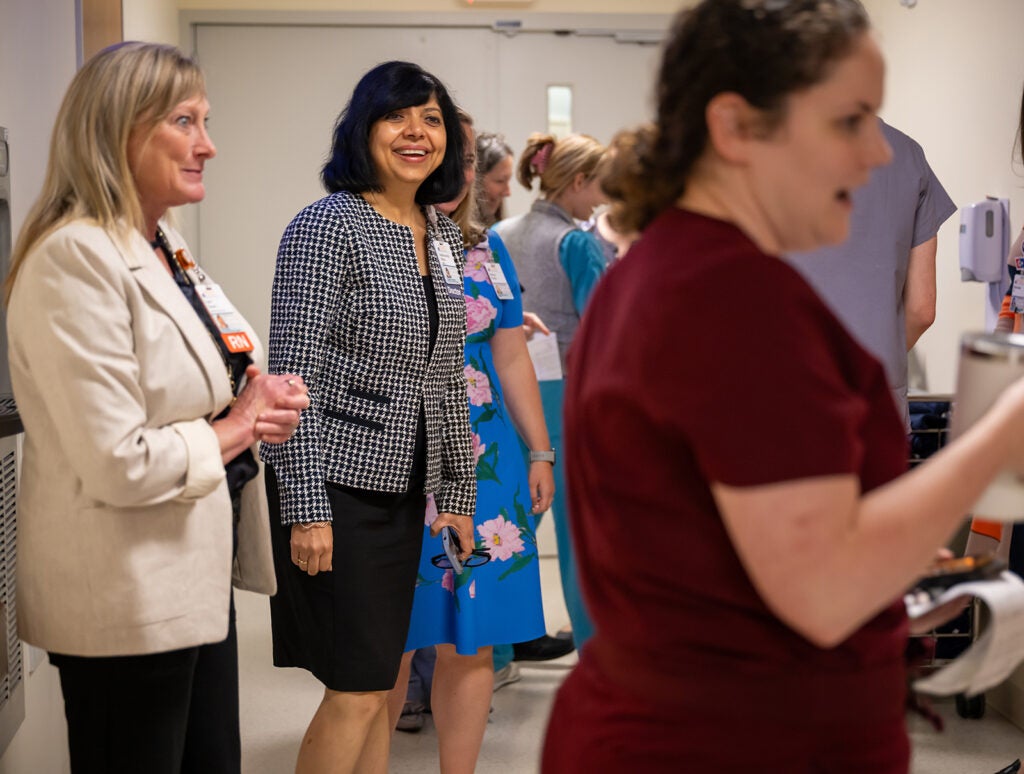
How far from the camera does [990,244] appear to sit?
3922 mm

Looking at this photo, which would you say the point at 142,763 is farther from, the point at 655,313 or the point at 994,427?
the point at 994,427

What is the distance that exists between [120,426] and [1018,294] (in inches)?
91.9

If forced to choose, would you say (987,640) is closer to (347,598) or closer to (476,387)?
(347,598)

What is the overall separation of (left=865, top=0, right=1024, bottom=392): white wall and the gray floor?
1.42 meters

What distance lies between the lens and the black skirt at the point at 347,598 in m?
2.30

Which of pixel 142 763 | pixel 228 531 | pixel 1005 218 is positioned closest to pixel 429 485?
pixel 228 531

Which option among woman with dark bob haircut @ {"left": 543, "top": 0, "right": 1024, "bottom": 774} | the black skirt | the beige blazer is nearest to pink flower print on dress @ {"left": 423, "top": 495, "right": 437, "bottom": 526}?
the black skirt

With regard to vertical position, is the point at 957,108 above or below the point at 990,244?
above

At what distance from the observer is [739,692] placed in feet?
3.43

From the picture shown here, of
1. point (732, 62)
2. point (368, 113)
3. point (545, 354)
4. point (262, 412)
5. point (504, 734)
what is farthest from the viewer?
point (545, 354)

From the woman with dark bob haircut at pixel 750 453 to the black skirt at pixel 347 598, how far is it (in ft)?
3.98

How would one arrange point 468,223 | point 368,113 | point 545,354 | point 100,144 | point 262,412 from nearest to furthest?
1. point 100,144
2. point 262,412
3. point 368,113
4. point 468,223
5. point 545,354

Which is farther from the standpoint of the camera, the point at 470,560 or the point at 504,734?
the point at 504,734

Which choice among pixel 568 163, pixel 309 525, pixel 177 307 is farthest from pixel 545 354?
pixel 177 307
